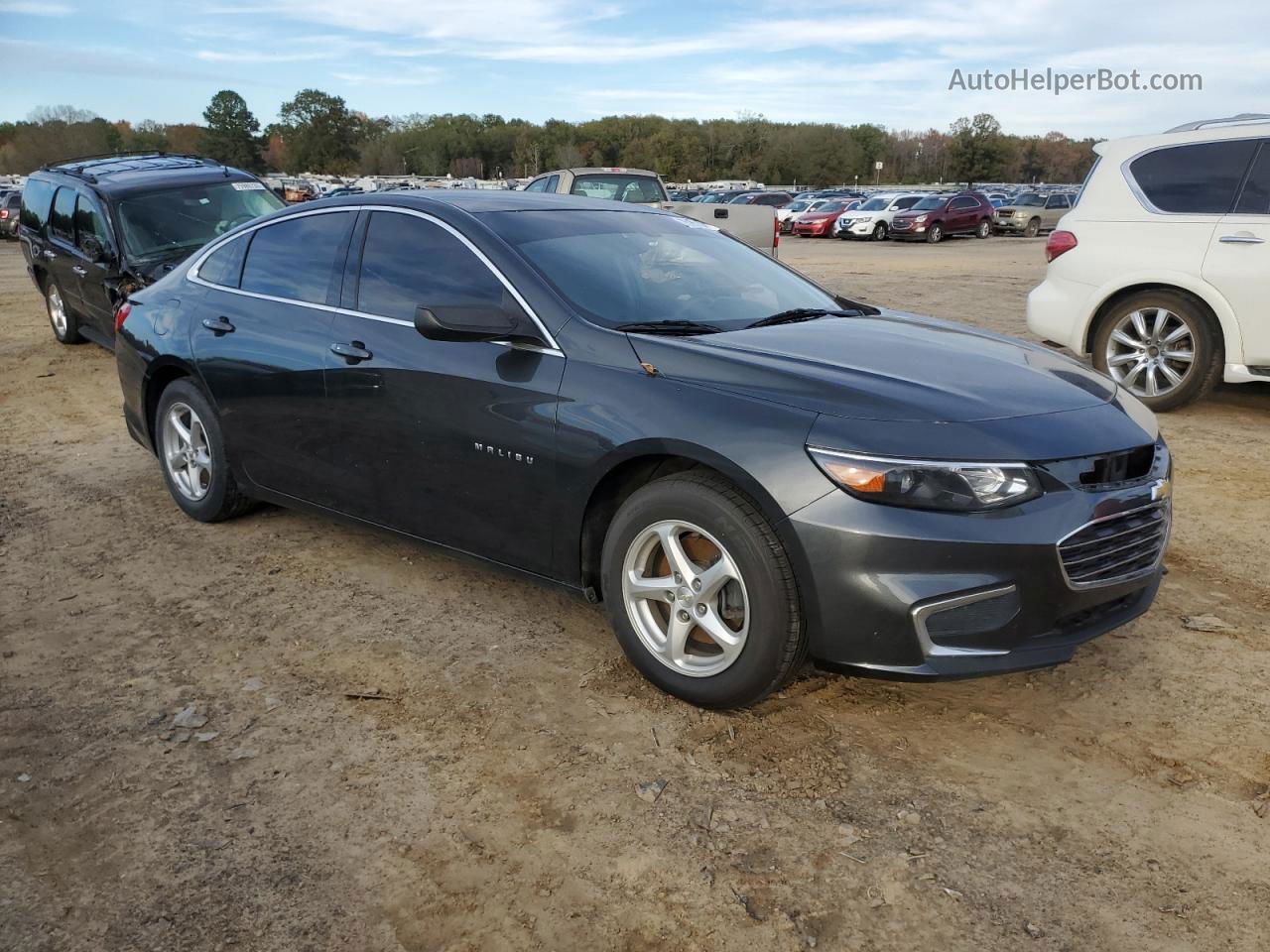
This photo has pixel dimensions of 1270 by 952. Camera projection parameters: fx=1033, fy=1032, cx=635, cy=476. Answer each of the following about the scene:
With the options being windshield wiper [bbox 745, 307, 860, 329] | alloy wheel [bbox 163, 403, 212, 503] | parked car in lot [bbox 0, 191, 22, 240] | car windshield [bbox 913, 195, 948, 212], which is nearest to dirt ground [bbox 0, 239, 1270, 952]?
alloy wheel [bbox 163, 403, 212, 503]

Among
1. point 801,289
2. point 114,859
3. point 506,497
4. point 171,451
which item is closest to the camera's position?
point 114,859

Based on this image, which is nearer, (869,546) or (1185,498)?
(869,546)

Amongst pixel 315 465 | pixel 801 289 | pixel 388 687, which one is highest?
pixel 801 289

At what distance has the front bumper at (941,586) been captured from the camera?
9.25 feet

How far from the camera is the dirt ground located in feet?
7.89

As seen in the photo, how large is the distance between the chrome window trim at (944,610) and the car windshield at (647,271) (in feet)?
4.45

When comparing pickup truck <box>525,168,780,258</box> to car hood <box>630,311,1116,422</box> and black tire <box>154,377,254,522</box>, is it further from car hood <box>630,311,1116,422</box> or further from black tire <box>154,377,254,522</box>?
car hood <box>630,311,1116,422</box>

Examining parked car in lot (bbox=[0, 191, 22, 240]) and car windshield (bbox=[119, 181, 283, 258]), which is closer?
car windshield (bbox=[119, 181, 283, 258])

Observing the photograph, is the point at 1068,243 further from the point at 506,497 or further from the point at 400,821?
the point at 400,821

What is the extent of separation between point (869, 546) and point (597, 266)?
1.63 meters

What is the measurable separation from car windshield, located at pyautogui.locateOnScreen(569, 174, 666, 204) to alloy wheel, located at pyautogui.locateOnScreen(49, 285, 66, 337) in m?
6.25

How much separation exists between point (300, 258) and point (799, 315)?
2.19m

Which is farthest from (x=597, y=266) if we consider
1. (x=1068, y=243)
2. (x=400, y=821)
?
→ (x=1068, y=243)

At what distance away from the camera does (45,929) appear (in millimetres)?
2379
